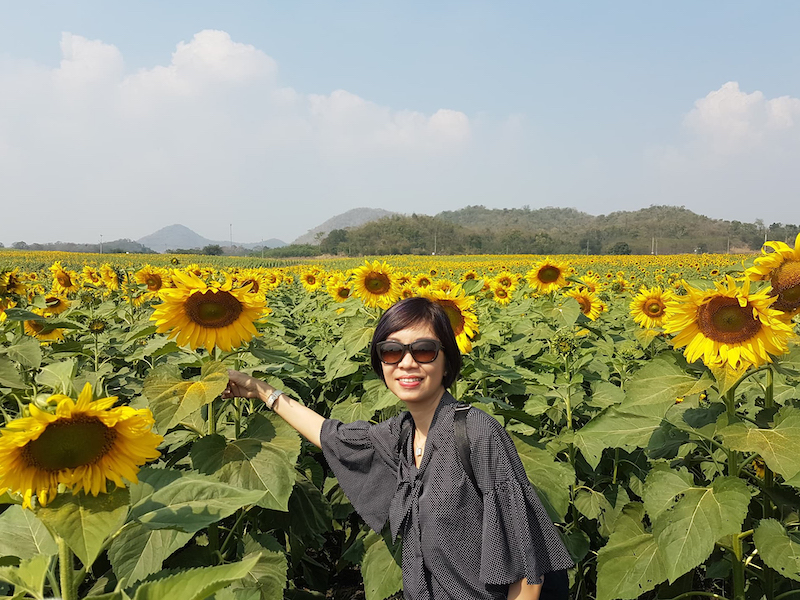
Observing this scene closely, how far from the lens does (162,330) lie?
2.19 metres

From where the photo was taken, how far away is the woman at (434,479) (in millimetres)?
1812

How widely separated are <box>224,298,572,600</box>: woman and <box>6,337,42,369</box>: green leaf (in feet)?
3.84

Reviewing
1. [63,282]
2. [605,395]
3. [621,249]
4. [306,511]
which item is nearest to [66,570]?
[306,511]

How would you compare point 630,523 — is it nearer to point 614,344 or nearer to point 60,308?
point 614,344

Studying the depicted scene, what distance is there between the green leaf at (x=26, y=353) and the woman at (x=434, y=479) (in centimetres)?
117

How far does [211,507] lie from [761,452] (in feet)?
5.87

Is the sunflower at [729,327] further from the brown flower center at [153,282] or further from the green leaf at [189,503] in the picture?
the brown flower center at [153,282]

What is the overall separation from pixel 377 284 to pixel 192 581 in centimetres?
354

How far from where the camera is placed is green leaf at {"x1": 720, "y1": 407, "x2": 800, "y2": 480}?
184 cm

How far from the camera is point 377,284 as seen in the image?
436 cm

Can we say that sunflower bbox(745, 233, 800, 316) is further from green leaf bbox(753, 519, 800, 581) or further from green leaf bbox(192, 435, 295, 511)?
green leaf bbox(192, 435, 295, 511)

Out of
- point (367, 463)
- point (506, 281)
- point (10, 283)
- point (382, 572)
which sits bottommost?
point (382, 572)

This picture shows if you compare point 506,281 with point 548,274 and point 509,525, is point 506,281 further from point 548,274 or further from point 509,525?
point 509,525

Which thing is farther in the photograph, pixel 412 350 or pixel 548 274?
pixel 548 274
